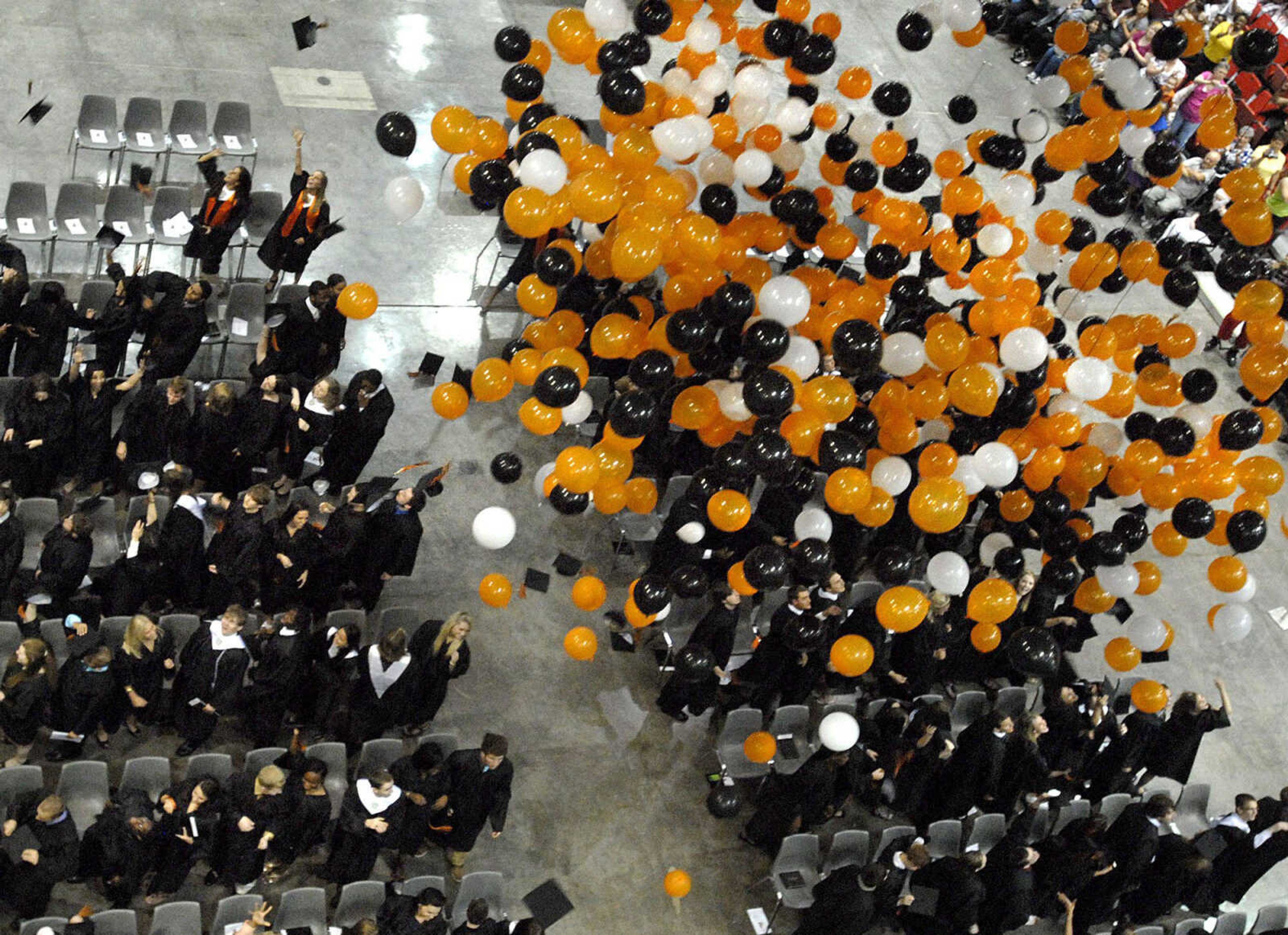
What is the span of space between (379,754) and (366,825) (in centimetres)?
59

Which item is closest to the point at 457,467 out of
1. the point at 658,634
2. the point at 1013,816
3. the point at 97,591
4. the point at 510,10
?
the point at 658,634

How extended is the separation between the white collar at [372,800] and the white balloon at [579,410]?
2657 millimetres

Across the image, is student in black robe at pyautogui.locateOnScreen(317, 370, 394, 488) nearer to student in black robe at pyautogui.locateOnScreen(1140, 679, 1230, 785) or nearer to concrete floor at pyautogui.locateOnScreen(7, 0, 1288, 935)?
concrete floor at pyautogui.locateOnScreen(7, 0, 1288, 935)

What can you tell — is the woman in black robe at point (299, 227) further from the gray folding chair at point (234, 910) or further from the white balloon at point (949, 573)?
the white balloon at point (949, 573)

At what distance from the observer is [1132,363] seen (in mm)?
9297

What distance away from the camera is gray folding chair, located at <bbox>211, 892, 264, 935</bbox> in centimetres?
668

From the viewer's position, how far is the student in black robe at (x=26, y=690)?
22.3ft

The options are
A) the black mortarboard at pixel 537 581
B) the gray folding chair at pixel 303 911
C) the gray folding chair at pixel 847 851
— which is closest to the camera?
the gray folding chair at pixel 303 911

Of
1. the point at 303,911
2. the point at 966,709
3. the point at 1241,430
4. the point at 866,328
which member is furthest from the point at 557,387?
the point at 1241,430

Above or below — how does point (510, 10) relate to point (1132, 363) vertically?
below

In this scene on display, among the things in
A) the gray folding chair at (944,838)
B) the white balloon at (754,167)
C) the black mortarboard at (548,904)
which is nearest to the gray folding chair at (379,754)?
the black mortarboard at (548,904)

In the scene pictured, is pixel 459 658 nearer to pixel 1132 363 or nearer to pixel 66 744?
pixel 66 744

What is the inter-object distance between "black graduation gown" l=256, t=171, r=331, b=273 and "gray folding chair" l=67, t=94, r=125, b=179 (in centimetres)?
161

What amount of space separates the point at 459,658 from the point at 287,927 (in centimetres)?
173
